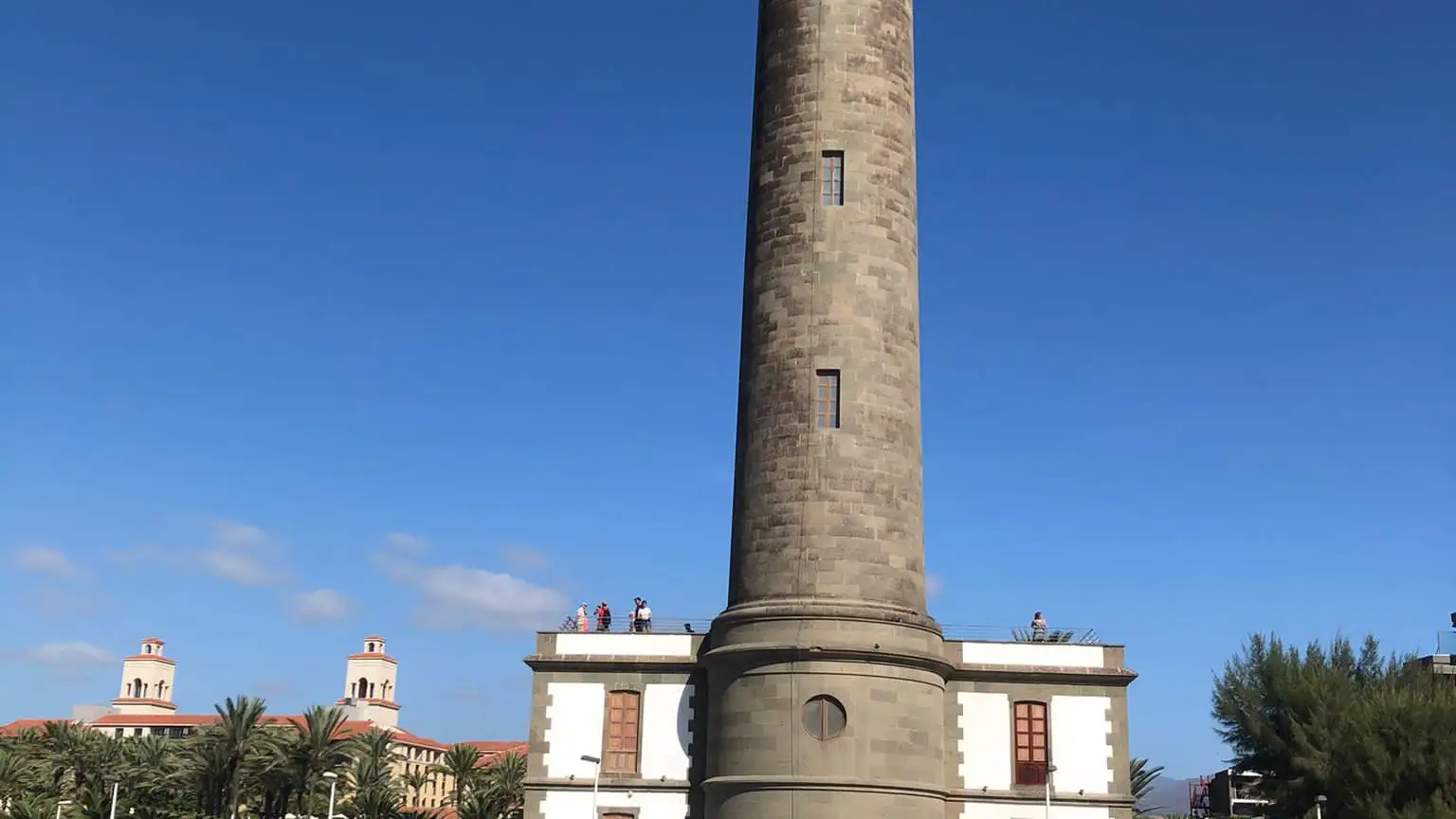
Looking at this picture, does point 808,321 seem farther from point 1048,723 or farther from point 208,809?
point 208,809

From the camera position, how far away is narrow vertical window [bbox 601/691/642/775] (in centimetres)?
2778

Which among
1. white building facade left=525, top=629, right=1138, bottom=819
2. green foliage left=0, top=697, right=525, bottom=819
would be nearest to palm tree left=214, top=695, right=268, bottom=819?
green foliage left=0, top=697, right=525, bottom=819

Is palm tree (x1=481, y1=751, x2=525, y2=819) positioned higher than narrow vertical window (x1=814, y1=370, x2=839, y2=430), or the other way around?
narrow vertical window (x1=814, y1=370, x2=839, y2=430)

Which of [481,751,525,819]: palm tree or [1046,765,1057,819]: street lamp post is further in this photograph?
[481,751,525,819]: palm tree

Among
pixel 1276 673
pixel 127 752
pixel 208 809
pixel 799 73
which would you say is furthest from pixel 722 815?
pixel 127 752

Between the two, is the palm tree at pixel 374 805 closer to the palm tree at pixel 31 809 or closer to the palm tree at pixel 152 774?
the palm tree at pixel 152 774

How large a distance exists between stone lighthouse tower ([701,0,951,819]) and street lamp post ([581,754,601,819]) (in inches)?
89.5

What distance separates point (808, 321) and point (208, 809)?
3652cm

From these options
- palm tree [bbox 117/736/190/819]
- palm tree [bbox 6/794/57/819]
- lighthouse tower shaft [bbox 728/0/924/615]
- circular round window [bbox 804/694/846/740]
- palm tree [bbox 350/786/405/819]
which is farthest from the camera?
palm tree [bbox 117/736/190/819]

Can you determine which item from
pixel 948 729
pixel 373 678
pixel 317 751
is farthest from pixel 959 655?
pixel 373 678

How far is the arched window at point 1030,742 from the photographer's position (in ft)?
90.1

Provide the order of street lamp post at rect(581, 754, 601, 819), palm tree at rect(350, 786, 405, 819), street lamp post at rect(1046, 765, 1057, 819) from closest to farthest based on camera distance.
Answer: street lamp post at rect(1046, 765, 1057, 819) < street lamp post at rect(581, 754, 601, 819) < palm tree at rect(350, 786, 405, 819)

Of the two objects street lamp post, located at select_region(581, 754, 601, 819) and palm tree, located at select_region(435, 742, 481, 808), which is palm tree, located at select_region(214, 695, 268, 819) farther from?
street lamp post, located at select_region(581, 754, 601, 819)

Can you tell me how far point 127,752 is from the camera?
5950 centimetres
